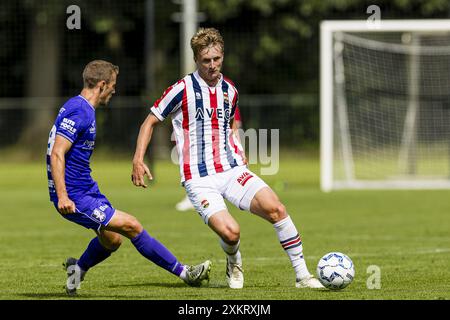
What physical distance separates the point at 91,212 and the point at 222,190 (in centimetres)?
119

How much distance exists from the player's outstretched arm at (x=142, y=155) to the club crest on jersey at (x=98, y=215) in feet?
1.29

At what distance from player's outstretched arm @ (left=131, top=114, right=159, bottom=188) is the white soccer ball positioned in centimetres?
156

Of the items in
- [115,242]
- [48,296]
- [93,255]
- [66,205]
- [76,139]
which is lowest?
[48,296]

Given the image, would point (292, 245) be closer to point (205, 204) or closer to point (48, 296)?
point (205, 204)

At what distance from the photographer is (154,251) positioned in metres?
8.57

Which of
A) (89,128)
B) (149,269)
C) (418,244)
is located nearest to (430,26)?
(418,244)

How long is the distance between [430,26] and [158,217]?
8013 mm

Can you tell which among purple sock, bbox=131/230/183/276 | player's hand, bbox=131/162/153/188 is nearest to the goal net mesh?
purple sock, bbox=131/230/183/276

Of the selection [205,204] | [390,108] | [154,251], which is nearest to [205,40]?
[205,204]

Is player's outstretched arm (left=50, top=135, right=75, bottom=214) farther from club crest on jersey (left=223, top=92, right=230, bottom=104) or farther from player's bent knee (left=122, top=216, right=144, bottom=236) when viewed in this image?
club crest on jersey (left=223, top=92, right=230, bottom=104)

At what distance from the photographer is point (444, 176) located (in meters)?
24.6

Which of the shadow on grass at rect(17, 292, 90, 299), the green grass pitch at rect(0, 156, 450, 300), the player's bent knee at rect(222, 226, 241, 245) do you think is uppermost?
the player's bent knee at rect(222, 226, 241, 245)

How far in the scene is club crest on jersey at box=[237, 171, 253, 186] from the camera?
341 inches

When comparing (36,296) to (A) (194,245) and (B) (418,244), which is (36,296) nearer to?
(A) (194,245)
